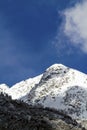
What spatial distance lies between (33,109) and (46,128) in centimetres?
384

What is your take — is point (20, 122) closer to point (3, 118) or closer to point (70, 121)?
point (3, 118)

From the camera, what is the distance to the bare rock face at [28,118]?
30188mm

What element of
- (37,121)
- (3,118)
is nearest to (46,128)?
→ (37,121)

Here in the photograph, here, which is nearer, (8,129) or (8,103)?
(8,129)

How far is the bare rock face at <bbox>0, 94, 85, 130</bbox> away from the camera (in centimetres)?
3019

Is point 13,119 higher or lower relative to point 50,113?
lower

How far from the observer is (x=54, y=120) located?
107ft

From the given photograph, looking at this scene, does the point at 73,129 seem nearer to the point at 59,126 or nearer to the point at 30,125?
the point at 59,126

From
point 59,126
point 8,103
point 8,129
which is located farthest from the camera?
point 8,103

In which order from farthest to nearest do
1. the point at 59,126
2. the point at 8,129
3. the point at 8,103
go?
the point at 8,103, the point at 59,126, the point at 8,129

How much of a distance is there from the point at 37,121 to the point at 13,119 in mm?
1507

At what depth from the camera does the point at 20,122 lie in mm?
30359

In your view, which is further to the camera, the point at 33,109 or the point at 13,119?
the point at 33,109

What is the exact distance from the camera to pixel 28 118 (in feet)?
101
